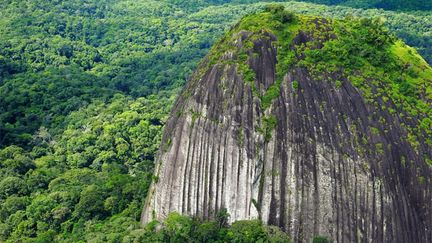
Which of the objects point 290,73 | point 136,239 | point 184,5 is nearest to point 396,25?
point 184,5

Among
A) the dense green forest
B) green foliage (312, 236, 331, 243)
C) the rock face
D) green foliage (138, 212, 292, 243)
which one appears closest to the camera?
green foliage (138, 212, 292, 243)

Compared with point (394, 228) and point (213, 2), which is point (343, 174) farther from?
point (213, 2)

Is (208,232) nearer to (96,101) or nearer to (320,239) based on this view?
(320,239)

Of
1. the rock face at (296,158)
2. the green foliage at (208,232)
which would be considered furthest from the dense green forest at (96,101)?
the rock face at (296,158)

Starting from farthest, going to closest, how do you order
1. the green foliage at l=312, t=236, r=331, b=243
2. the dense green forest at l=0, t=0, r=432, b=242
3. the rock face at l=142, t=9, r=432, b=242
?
the dense green forest at l=0, t=0, r=432, b=242, the rock face at l=142, t=9, r=432, b=242, the green foliage at l=312, t=236, r=331, b=243

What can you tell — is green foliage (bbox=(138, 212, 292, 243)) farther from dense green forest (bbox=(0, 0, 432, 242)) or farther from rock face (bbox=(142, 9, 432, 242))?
rock face (bbox=(142, 9, 432, 242))

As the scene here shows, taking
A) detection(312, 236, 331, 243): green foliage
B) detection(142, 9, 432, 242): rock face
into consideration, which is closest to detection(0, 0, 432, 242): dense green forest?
detection(142, 9, 432, 242): rock face

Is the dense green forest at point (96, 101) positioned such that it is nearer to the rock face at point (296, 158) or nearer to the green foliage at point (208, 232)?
the green foliage at point (208, 232)
